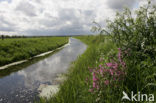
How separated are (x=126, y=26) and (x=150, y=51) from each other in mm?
961

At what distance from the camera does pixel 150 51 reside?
3037 mm

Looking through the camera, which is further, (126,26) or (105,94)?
(126,26)

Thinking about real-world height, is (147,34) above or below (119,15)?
below

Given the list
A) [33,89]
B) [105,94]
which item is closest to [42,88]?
[33,89]

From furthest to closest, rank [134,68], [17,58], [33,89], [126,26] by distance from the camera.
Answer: [17,58] < [33,89] < [126,26] < [134,68]

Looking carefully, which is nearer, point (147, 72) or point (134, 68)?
point (147, 72)

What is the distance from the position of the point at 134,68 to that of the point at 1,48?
1244 cm

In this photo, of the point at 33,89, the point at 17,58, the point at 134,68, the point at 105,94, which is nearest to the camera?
the point at 105,94

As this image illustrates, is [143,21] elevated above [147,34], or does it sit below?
above

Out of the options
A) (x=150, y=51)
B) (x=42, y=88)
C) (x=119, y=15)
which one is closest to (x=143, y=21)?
(x=119, y=15)

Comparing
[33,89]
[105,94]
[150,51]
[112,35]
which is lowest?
[33,89]

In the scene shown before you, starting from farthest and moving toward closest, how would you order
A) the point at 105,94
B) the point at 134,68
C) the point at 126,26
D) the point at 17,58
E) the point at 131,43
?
the point at 17,58 → the point at 126,26 → the point at 131,43 → the point at 134,68 → the point at 105,94

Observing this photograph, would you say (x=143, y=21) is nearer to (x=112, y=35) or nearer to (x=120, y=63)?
(x=112, y=35)

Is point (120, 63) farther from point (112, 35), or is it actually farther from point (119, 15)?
point (119, 15)
